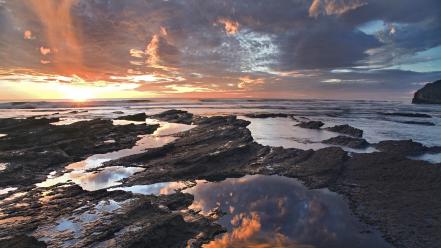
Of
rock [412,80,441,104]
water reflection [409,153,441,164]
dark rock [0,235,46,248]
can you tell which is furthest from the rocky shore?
rock [412,80,441,104]

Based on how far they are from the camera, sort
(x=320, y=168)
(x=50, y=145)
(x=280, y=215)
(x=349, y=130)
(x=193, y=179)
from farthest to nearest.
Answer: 1. (x=349, y=130)
2. (x=50, y=145)
3. (x=320, y=168)
4. (x=193, y=179)
5. (x=280, y=215)

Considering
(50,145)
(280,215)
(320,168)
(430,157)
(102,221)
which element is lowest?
(280,215)

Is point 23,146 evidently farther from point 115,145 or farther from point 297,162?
point 297,162

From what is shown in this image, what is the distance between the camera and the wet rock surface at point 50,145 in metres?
18.5

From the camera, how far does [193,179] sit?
17734mm

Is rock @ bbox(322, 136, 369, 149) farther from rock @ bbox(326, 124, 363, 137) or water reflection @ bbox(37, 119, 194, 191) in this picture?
water reflection @ bbox(37, 119, 194, 191)

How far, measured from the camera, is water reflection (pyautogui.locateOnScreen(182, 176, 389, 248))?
10.7 meters

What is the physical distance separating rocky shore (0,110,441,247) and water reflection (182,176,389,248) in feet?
2.09

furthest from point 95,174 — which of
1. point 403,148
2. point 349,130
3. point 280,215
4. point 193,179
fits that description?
point 349,130

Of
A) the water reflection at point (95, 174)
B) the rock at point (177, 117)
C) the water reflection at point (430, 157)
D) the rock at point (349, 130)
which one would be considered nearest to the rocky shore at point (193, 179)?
the water reflection at point (430, 157)

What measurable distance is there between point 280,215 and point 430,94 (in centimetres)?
17838

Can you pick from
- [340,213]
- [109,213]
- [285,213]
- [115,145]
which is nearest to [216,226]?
[285,213]

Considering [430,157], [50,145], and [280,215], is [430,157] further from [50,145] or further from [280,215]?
[50,145]

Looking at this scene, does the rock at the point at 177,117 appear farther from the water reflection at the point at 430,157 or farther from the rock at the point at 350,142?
the water reflection at the point at 430,157
